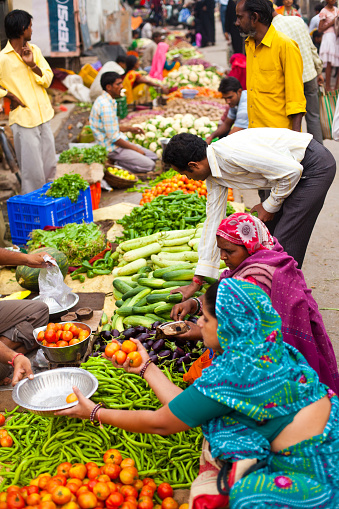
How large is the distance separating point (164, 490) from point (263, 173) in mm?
2076

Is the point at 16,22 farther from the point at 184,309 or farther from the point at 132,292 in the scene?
the point at 184,309

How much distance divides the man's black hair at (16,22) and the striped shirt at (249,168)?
3874 mm

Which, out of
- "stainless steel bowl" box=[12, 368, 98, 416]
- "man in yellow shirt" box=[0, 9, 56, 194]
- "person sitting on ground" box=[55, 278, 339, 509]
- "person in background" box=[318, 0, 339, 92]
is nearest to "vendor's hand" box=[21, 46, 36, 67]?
"man in yellow shirt" box=[0, 9, 56, 194]

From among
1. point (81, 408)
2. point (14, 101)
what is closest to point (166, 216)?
point (14, 101)

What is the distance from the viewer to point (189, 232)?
5281 millimetres

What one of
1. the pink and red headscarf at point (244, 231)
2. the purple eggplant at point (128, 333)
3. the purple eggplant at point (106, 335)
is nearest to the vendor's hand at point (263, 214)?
the pink and red headscarf at point (244, 231)

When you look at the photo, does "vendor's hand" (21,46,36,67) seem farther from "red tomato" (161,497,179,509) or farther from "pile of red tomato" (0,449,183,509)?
"red tomato" (161,497,179,509)

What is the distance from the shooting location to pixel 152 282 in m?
4.55

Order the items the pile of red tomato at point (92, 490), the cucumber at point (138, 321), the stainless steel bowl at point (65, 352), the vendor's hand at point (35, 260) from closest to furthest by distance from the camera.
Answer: the pile of red tomato at point (92, 490), the stainless steel bowl at point (65, 352), the vendor's hand at point (35, 260), the cucumber at point (138, 321)

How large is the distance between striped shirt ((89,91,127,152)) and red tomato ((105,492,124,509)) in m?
6.63

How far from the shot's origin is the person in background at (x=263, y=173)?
3.35m

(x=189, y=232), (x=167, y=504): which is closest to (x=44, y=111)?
(x=189, y=232)

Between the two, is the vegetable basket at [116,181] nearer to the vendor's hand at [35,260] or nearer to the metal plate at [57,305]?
the metal plate at [57,305]

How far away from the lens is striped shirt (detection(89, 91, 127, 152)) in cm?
797
